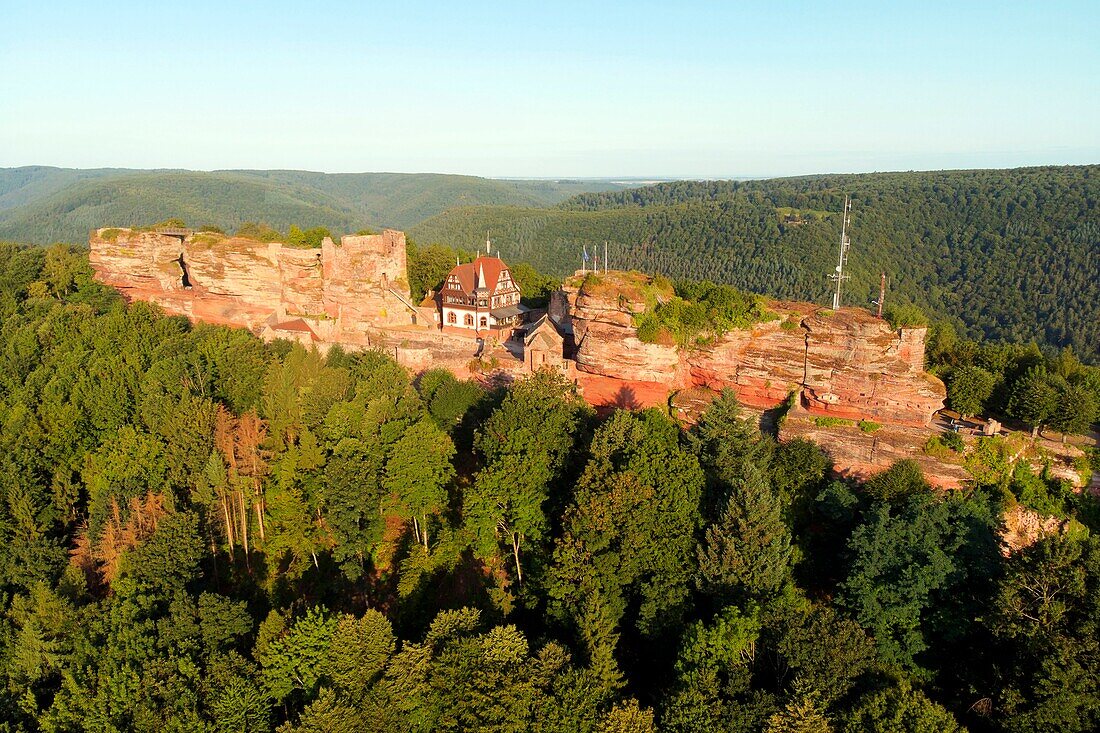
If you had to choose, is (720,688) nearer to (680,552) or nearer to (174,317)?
(680,552)

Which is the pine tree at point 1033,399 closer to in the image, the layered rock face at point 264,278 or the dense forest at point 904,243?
the layered rock face at point 264,278

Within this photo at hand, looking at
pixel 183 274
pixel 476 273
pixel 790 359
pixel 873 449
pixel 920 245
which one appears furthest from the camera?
pixel 920 245

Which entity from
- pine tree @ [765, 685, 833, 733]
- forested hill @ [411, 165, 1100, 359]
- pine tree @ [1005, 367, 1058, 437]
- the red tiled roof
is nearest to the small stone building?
the red tiled roof

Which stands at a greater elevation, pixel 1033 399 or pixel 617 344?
pixel 617 344

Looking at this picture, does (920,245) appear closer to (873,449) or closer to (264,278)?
(873,449)

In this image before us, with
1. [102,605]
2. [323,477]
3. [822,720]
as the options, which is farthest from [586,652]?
[102,605]

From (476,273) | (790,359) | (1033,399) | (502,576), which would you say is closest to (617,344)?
(790,359)

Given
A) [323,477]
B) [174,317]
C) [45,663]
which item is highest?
[174,317]
